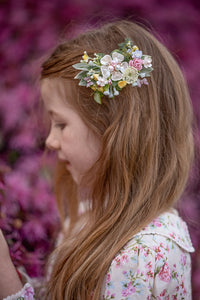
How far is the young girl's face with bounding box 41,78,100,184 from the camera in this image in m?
Answer: 1.16

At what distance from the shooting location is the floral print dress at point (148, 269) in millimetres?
1036

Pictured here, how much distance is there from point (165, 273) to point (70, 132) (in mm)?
459

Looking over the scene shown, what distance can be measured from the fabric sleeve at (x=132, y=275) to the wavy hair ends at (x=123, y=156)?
28 millimetres

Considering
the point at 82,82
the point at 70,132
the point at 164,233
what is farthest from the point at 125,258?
the point at 82,82

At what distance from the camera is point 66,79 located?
3.84ft

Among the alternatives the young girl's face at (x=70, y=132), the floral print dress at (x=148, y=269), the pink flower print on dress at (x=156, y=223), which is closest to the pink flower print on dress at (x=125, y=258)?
the floral print dress at (x=148, y=269)

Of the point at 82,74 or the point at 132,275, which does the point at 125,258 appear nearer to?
the point at 132,275

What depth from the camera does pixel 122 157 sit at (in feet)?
3.73

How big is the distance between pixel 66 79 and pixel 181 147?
39 cm

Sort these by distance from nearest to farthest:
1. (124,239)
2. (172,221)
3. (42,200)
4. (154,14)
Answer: (124,239) < (172,221) < (42,200) < (154,14)

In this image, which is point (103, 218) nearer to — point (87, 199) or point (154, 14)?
point (87, 199)

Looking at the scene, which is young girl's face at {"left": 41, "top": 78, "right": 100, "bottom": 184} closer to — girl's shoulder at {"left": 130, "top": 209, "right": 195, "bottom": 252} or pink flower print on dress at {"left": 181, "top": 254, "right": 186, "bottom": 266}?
girl's shoulder at {"left": 130, "top": 209, "right": 195, "bottom": 252}

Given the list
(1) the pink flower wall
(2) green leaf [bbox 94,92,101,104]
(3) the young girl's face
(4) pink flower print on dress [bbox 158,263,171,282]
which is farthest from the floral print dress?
(1) the pink flower wall

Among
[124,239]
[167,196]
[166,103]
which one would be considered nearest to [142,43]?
[166,103]
